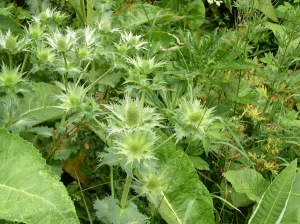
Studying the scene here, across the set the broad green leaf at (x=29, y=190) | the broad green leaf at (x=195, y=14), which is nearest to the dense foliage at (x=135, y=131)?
the broad green leaf at (x=29, y=190)

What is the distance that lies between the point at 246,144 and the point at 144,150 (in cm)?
107

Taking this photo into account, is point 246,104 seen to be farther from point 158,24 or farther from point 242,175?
point 158,24

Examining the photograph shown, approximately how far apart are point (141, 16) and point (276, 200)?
145 cm

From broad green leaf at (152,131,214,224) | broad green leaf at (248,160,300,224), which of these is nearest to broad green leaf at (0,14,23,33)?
broad green leaf at (152,131,214,224)

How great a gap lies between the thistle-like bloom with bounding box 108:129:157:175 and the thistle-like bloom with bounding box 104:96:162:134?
0.02 meters

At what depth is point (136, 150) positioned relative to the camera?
4.20 feet

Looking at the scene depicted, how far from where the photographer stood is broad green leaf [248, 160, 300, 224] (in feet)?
5.71

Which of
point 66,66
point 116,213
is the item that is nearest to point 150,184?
point 116,213

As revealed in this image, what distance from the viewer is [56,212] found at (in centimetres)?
141

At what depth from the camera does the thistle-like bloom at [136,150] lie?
1.27 meters

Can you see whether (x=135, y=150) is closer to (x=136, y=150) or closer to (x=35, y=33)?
(x=136, y=150)

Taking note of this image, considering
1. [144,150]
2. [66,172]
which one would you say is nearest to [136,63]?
[144,150]

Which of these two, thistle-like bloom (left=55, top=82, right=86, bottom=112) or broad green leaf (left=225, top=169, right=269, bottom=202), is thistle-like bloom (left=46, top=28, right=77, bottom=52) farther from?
broad green leaf (left=225, top=169, right=269, bottom=202)

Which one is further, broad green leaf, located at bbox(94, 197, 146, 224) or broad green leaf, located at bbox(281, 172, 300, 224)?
broad green leaf, located at bbox(281, 172, 300, 224)
